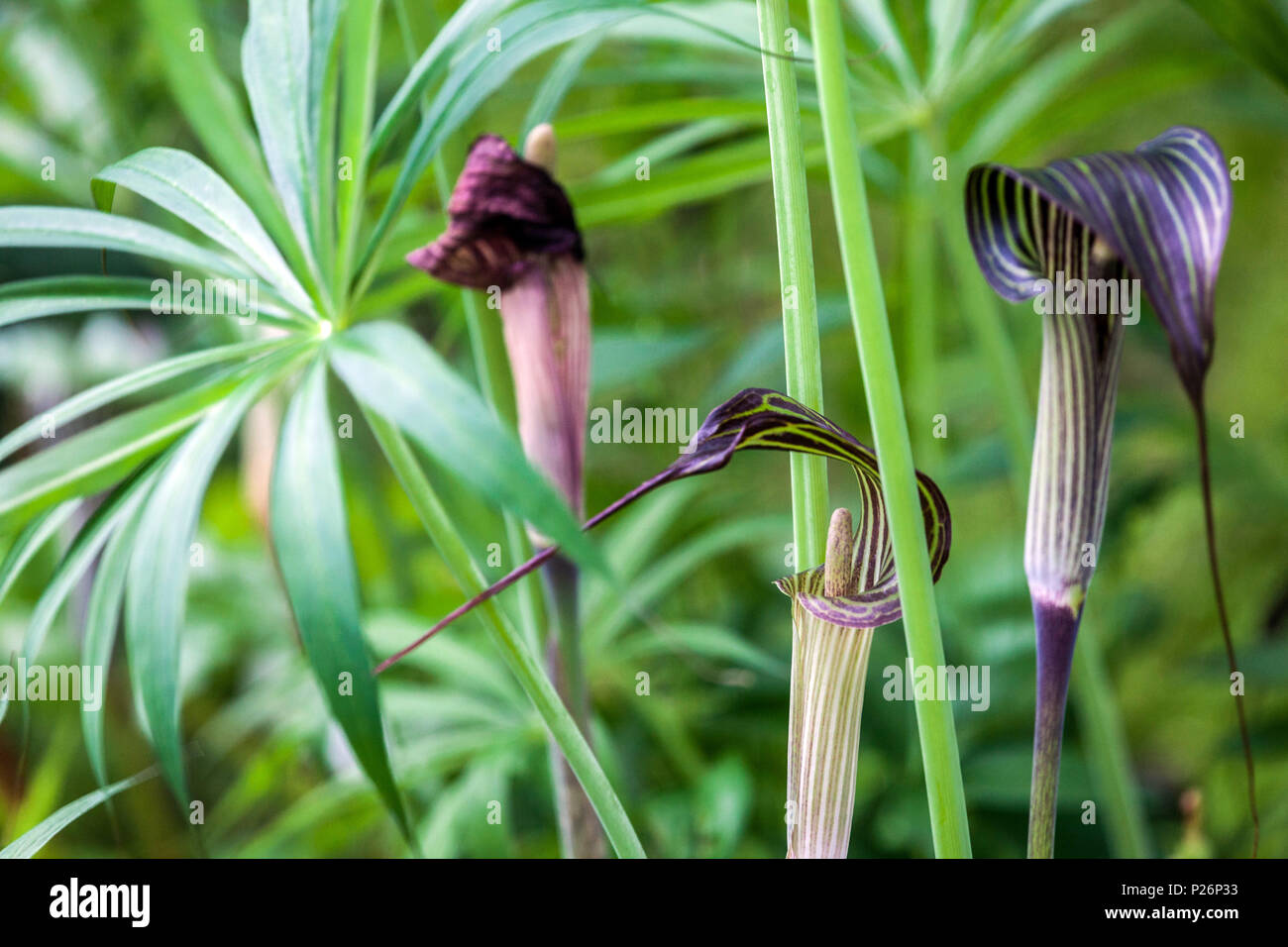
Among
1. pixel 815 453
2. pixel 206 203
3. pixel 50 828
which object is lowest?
pixel 50 828

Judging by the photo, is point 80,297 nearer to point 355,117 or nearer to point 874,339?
point 355,117

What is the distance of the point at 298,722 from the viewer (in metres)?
0.72

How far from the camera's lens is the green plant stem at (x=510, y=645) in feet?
1.06

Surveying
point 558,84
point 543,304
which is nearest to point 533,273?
point 543,304

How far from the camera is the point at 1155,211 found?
0.25 m

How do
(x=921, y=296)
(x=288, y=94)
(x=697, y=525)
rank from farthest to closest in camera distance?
(x=697, y=525) < (x=921, y=296) < (x=288, y=94)

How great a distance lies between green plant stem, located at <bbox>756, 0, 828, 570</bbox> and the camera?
29cm

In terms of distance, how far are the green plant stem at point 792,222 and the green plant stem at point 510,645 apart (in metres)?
0.10

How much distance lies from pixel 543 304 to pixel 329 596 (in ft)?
0.60

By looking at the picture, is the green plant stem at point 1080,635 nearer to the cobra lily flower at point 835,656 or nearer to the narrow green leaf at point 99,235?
the cobra lily flower at point 835,656

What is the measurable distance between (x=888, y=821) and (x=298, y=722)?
0.42 meters

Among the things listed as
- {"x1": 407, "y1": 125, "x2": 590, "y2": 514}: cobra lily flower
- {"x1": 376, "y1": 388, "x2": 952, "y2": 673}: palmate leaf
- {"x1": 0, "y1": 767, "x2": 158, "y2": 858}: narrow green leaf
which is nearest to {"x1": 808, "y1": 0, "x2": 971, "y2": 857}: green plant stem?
{"x1": 376, "y1": 388, "x2": 952, "y2": 673}: palmate leaf

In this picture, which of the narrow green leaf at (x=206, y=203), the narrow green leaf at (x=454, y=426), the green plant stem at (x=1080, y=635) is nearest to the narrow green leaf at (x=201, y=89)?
the narrow green leaf at (x=206, y=203)
